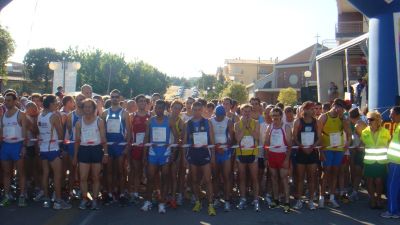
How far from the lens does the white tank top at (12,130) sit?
8.49m

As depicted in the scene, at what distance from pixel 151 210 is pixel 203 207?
1.03 meters

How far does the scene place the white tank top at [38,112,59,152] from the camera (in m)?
8.38

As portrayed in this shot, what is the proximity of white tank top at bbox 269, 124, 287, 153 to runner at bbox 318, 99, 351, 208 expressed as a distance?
90 centimetres

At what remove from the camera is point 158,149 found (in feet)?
27.4

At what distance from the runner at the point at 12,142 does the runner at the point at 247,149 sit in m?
4.16

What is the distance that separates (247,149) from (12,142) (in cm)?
452

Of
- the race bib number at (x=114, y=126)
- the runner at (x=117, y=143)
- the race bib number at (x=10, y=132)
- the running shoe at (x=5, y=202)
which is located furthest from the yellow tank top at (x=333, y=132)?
the running shoe at (x=5, y=202)

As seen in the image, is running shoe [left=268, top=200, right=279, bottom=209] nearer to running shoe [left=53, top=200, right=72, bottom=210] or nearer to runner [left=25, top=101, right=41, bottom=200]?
running shoe [left=53, top=200, right=72, bottom=210]

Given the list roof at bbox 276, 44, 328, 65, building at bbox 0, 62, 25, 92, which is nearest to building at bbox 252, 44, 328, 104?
roof at bbox 276, 44, 328, 65

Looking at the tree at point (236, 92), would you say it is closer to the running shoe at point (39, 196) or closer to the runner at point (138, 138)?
the runner at point (138, 138)

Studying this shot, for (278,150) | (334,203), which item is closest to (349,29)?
(334,203)

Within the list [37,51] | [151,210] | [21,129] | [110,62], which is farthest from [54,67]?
[37,51]

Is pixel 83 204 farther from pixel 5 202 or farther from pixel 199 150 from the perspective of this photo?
pixel 199 150

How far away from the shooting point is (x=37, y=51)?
7719 centimetres
